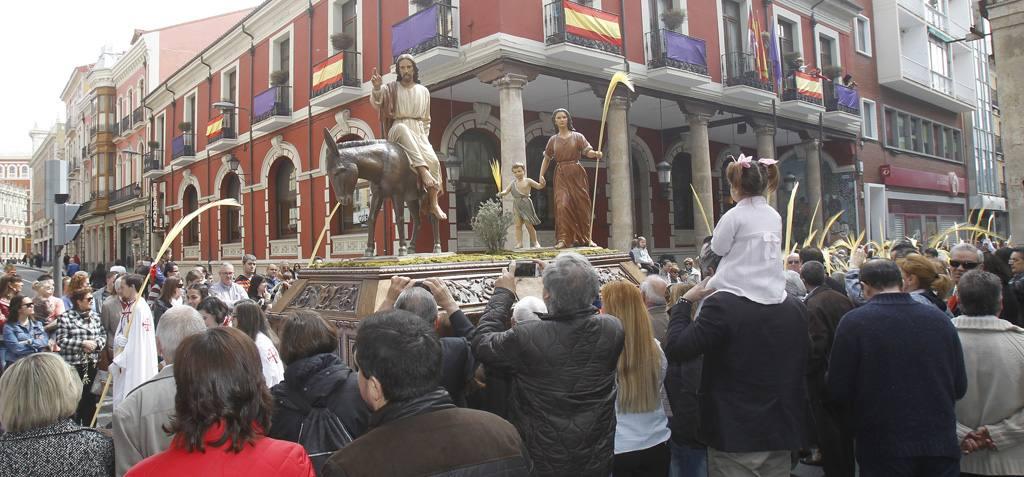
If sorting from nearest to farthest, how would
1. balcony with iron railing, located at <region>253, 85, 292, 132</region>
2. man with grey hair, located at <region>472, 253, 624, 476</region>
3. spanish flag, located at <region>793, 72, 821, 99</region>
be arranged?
1. man with grey hair, located at <region>472, 253, 624, 476</region>
2. balcony with iron railing, located at <region>253, 85, 292, 132</region>
3. spanish flag, located at <region>793, 72, 821, 99</region>

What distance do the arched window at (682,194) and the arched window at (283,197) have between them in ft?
38.3

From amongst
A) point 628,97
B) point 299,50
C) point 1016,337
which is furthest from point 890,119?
point 1016,337

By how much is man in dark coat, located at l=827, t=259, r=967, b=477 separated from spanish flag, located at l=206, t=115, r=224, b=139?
70.8 ft

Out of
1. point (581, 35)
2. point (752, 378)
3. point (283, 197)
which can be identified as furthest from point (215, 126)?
point (752, 378)

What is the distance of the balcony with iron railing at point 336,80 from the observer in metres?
15.3

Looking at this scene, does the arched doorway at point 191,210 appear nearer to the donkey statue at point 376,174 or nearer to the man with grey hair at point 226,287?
the man with grey hair at point 226,287

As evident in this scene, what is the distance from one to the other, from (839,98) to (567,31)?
11712 mm

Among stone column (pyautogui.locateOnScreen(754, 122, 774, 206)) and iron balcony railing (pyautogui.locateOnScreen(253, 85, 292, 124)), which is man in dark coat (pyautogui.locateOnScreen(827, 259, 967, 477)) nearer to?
stone column (pyautogui.locateOnScreen(754, 122, 774, 206))

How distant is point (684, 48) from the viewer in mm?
15125

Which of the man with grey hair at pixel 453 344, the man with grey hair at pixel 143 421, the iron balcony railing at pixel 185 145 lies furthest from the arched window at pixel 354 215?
the man with grey hair at pixel 143 421

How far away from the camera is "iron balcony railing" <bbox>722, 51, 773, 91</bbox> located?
16781mm

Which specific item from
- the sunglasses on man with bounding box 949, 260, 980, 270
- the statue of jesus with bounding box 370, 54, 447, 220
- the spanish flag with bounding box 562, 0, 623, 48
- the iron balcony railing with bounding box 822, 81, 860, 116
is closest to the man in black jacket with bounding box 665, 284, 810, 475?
the sunglasses on man with bounding box 949, 260, 980, 270

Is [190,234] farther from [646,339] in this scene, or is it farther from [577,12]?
[646,339]

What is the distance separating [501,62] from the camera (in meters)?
12.5
